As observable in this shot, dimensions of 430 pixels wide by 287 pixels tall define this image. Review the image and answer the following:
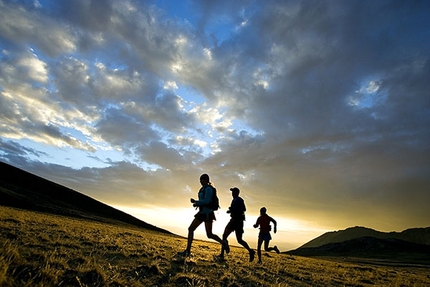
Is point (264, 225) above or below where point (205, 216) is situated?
above

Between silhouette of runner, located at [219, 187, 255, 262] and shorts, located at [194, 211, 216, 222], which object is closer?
shorts, located at [194, 211, 216, 222]

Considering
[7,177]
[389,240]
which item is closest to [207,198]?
[7,177]

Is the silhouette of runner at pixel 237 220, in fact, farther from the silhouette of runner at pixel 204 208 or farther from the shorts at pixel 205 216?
the shorts at pixel 205 216

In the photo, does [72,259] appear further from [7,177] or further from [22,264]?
[7,177]

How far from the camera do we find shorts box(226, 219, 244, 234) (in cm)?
1262

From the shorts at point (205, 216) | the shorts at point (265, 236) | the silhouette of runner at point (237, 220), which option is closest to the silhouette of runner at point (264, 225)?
the shorts at point (265, 236)

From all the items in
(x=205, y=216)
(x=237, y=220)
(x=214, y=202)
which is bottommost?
(x=205, y=216)

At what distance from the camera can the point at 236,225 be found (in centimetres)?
1262

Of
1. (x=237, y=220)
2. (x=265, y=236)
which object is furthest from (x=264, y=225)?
(x=237, y=220)

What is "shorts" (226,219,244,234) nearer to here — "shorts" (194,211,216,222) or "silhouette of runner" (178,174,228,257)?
"silhouette of runner" (178,174,228,257)

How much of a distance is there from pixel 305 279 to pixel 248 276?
327 centimetres

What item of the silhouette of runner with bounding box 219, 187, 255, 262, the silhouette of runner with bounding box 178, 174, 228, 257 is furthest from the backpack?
the silhouette of runner with bounding box 219, 187, 255, 262

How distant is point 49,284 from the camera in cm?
487

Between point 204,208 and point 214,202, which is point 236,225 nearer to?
point 214,202
